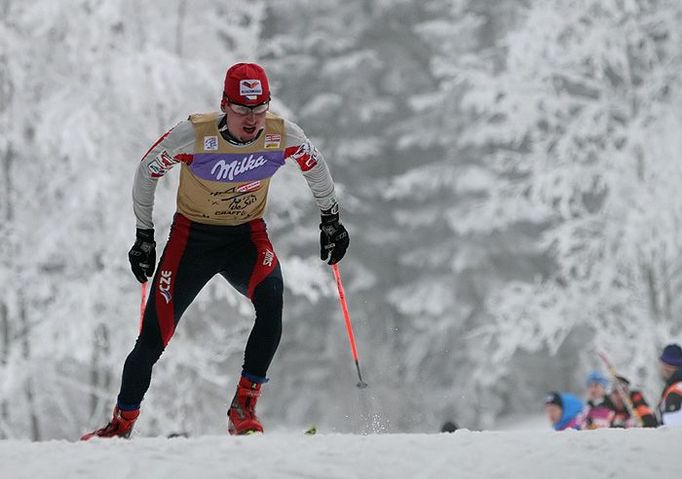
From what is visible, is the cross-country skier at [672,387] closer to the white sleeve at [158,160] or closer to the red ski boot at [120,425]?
the red ski boot at [120,425]

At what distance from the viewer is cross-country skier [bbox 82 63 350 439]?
505 cm

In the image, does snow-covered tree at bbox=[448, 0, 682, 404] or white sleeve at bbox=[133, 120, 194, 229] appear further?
snow-covered tree at bbox=[448, 0, 682, 404]

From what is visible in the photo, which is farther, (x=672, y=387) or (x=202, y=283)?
(x=672, y=387)

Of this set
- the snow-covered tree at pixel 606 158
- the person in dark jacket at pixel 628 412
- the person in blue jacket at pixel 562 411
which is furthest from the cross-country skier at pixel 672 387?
the snow-covered tree at pixel 606 158

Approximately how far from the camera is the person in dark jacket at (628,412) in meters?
8.83

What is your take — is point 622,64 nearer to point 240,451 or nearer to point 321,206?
point 321,206

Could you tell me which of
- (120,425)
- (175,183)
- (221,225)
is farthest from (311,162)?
(175,183)

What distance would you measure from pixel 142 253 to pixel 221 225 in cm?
41

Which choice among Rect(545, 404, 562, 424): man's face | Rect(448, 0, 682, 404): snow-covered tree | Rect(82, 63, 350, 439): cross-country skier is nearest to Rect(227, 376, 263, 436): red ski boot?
Rect(82, 63, 350, 439): cross-country skier

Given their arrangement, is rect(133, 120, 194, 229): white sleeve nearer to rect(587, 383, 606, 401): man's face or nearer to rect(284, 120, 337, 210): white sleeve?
rect(284, 120, 337, 210): white sleeve

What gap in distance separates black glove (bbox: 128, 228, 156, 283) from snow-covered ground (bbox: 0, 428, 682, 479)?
4.13 ft

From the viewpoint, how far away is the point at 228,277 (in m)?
5.46

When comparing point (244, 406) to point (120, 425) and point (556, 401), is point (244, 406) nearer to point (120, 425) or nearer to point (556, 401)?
point (120, 425)

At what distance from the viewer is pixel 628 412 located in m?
9.59
